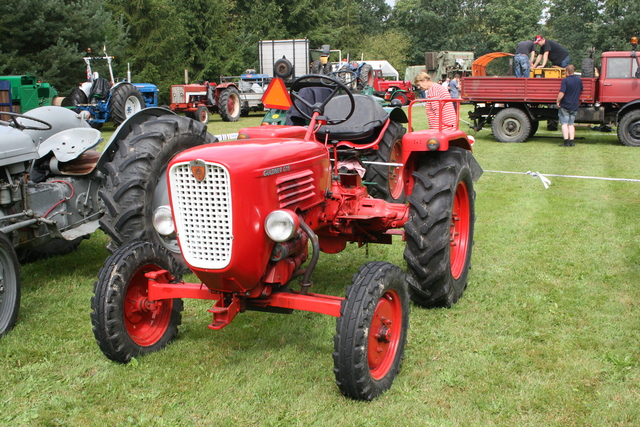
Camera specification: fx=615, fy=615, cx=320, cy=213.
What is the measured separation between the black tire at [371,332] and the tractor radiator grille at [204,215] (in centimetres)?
64

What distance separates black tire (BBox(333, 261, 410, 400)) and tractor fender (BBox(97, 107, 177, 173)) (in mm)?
2514

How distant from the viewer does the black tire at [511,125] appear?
13.8 m

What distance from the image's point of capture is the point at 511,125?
14.0 m

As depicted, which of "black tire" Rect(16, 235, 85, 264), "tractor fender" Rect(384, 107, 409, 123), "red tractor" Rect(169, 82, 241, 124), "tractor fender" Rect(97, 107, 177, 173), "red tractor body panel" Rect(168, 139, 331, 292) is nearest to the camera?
"red tractor body panel" Rect(168, 139, 331, 292)

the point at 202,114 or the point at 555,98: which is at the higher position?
the point at 555,98

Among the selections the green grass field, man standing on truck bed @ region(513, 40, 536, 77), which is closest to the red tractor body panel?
the green grass field

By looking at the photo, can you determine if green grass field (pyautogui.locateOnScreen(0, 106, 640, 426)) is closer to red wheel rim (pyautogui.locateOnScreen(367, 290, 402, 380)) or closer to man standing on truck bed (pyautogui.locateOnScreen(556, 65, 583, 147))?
red wheel rim (pyautogui.locateOnScreen(367, 290, 402, 380))

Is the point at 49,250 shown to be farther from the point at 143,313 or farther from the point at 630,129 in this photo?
the point at 630,129

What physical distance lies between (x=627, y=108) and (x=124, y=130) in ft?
37.5

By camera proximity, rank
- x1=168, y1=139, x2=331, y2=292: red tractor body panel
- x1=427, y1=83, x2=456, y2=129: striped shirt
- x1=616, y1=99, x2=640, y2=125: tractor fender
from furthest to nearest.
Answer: x1=616, y1=99, x2=640, y2=125: tractor fender
x1=427, y1=83, x2=456, y2=129: striped shirt
x1=168, y1=139, x2=331, y2=292: red tractor body panel

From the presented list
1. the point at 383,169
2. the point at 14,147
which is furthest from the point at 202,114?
the point at 14,147

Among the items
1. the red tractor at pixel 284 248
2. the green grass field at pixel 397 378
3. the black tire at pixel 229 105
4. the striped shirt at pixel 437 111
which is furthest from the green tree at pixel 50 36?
the red tractor at pixel 284 248

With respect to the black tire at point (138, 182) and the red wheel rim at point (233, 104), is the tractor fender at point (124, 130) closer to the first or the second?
the black tire at point (138, 182)

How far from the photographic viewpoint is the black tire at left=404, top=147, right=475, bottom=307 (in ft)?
12.8
